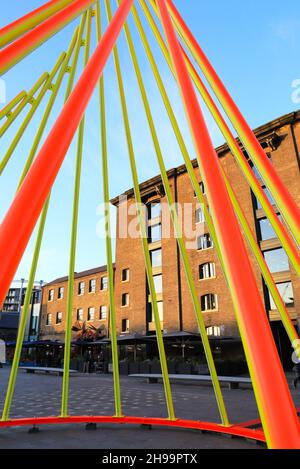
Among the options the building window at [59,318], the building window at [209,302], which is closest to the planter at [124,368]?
the building window at [209,302]

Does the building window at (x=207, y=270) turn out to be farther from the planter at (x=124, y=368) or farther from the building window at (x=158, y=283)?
the planter at (x=124, y=368)

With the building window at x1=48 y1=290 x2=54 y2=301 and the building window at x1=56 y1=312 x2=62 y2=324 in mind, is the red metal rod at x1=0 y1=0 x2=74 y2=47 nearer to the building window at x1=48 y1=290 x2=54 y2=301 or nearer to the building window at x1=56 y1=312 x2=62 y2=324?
the building window at x1=56 y1=312 x2=62 y2=324

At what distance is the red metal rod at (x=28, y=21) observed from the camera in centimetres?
495

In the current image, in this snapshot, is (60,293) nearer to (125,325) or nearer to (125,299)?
(125,299)

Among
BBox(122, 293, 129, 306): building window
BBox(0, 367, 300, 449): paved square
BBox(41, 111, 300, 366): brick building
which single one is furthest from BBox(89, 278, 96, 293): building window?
BBox(0, 367, 300, 449): paved square

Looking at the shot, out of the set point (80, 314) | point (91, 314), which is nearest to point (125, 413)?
point (91, 314)

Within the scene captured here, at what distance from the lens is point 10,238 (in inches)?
115

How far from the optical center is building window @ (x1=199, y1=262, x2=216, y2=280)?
110 feet

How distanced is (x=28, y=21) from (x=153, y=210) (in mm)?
Result: 34568

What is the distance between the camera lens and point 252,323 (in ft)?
8.95

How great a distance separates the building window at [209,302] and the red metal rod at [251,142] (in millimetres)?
28245

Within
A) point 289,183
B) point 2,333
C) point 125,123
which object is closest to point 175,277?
point 289,183

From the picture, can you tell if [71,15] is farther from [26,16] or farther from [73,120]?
[73,120]

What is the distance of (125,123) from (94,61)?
15.5 feet
